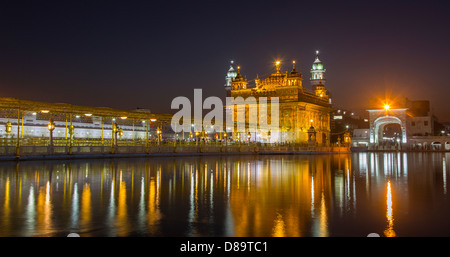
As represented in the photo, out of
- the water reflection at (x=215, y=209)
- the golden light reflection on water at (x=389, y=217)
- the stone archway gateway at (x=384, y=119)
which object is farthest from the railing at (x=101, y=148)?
the stone archway gateway at (x=384, y=119)

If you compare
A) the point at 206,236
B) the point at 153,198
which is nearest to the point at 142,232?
the point at 206,236

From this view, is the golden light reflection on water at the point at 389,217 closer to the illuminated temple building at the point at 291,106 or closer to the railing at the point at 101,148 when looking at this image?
the railing at the point at 101,148

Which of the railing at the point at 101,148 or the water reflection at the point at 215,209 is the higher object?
the railing at the point at 101,148

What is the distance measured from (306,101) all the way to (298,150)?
90.0ft

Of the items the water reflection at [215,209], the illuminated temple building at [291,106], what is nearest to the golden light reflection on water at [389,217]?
the water reflection at [215,209]

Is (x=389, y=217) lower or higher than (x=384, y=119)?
lower

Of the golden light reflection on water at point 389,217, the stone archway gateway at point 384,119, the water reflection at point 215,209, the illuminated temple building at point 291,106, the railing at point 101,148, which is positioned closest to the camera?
the golden light reflection on water at point 389,217

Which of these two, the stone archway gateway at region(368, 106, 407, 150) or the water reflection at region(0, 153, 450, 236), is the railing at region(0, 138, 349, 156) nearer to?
the water reflection at region(0, 153, 450, 236)

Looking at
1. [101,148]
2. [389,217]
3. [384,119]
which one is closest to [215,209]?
[389,217]

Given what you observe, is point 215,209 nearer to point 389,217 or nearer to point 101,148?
point 389,217

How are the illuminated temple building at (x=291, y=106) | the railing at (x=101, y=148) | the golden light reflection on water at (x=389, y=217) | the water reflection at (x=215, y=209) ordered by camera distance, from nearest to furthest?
1. the golden light reflection on water at (x=389, y=217)
2. the water reflection at (x=215, y=209)
3. the railing at (x=101, y=148)
4. the illuminated temple building at (x=291, y=106)

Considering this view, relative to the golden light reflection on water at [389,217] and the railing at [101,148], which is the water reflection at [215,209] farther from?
the railing at [101,148]

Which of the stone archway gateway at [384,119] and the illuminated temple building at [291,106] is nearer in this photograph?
the illuminated temple building at [291,106]

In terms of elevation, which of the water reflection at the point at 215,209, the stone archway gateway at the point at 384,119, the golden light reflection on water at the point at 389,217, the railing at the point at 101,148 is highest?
the stone archway gateway at the point at 384,119
